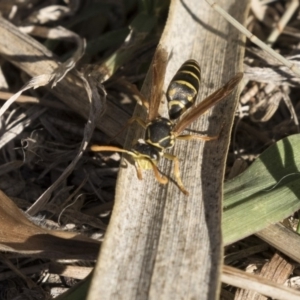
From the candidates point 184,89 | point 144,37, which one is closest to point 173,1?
point 144,37

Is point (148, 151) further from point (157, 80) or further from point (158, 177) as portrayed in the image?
point (157, 80)

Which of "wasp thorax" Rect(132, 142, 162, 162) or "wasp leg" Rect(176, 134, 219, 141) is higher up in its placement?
"wasp leg" Rect(176, 134, 219, 141)

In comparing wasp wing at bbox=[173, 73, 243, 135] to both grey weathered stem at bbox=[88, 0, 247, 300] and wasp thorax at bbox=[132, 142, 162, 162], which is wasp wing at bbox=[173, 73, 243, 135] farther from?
wasp thorax at bbox=[132, 142, 162, 162]

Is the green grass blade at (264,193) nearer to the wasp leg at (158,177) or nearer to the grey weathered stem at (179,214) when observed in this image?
the grey weathered stem at (179,214)

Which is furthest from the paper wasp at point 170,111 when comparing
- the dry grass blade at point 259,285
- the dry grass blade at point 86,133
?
the dry grass blade at point 259,285

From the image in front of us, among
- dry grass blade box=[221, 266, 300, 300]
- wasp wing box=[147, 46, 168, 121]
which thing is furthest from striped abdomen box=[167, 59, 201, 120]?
dry grass blade box=[221, 266, 300, 300]

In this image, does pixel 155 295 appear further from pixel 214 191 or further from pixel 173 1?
pixel 173 1
